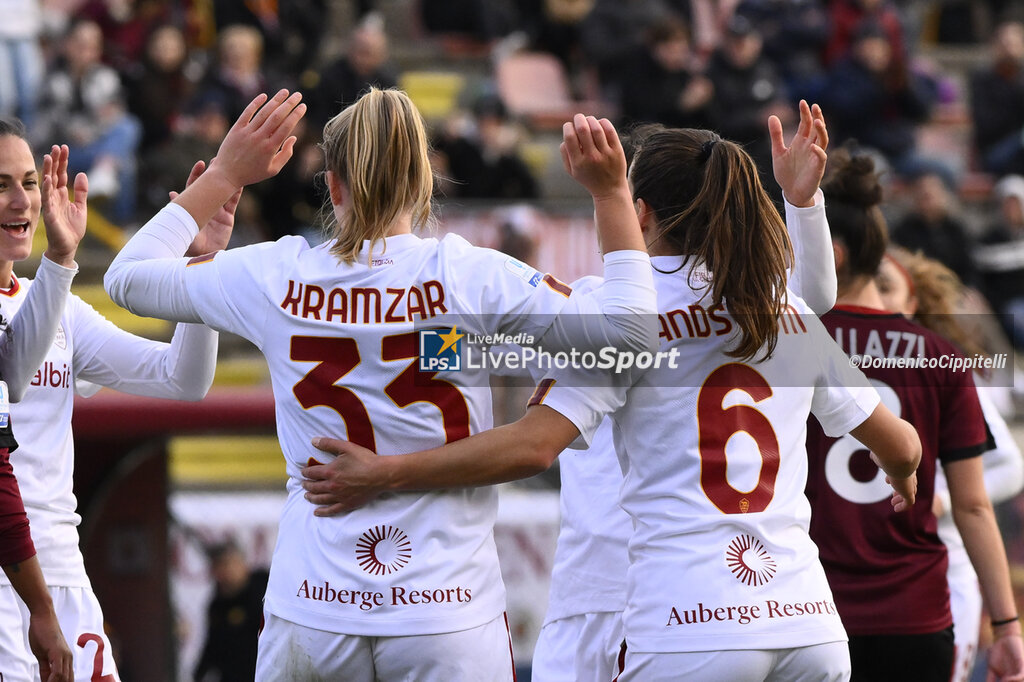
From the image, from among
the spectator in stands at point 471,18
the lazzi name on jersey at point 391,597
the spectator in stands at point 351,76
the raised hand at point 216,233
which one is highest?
the spectator in stands at point 471,18

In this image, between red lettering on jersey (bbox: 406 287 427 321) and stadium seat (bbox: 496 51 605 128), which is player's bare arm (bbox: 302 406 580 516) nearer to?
red lettering on jersey (bbox: 406 287 427 321)

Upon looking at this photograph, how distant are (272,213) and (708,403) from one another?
7.40 meters

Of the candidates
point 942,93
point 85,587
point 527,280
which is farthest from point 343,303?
point 942,93

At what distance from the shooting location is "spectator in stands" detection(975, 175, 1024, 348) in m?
10.7

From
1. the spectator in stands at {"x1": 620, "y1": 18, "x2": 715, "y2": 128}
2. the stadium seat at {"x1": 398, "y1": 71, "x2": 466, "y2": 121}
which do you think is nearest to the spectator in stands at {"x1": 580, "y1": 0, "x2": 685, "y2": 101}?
the spectator in stands at {"x1": 620, "y1": 18, "x2": 715, "y2": 128}

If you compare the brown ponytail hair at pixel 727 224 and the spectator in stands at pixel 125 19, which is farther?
the spectator in stands at pixel 125 19

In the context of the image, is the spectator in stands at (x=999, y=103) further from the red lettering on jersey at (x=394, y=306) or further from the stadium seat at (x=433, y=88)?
the red lettering on jersey at (x=394, y=306)

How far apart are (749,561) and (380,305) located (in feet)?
3.26

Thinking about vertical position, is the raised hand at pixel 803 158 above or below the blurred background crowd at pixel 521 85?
below

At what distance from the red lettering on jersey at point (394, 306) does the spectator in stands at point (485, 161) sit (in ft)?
24.2

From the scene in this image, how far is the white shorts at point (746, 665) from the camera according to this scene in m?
2.78

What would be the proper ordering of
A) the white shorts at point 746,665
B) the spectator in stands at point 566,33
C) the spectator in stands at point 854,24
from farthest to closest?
the spectator in stands at point 566,33 < the spectator in stands at point 854,24 < the white shorts at point 746,665

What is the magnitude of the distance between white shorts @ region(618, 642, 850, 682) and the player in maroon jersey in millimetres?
972

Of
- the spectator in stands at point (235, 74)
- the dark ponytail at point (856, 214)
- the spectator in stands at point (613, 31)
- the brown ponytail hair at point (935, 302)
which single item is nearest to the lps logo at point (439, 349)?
the dark ponytail at point (856, 214)
